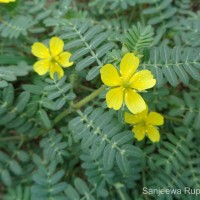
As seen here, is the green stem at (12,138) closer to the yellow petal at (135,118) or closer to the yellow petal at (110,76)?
the yellow petal at (135,118)

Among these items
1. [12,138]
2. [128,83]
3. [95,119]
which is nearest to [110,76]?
[128,83]

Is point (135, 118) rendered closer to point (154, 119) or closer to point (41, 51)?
point (154, 119)

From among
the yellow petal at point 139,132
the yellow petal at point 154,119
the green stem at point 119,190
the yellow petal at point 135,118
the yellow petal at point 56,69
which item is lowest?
the green stem at point 119,190

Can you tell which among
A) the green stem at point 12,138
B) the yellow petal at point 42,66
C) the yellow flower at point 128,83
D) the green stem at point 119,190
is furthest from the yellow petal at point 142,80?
the green stem at point 12,138

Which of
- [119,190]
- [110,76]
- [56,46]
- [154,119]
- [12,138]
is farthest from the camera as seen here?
[12,138]

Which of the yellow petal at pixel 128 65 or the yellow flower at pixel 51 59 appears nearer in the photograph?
the yellow petal at pixel 128 65

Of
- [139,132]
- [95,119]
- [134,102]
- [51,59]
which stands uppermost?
[51,59]

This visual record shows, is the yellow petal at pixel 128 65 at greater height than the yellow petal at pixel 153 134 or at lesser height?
greater
